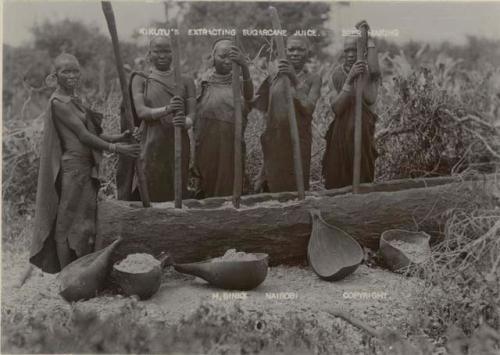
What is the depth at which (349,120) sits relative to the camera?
219 inches

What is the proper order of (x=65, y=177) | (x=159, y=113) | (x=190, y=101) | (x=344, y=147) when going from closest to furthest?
(x=65, y=177) → (x=159, y=113) → (x=190, y=101) → (x=344, y=147)

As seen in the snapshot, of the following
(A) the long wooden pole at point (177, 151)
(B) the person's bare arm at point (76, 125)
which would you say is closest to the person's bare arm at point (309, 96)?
(A) the long wooden pole at point (177, 151)

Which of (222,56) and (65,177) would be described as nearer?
(65,177)

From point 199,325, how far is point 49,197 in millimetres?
1276

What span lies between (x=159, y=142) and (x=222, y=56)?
2.34 ft

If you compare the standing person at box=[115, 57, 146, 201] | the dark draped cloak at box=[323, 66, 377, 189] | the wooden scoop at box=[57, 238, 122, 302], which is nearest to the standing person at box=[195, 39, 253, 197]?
the standing person at box=[115, 57, 146, 201]

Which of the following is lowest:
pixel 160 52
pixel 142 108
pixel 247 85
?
pixel 142 108

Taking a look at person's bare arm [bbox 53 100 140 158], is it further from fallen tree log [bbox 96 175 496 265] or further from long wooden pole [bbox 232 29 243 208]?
long wooden pole [bbox 232 29 243 208]

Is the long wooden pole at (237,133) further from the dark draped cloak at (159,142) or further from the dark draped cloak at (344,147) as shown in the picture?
the dark draped cloak at (344,147)

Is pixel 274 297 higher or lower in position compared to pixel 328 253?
lower

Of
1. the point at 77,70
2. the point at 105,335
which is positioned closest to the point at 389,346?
the point at 105,335

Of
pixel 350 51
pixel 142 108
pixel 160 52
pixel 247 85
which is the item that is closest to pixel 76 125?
pixel 142 108

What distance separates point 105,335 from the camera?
460 centimetres

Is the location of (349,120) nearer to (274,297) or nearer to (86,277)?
(274,297)
